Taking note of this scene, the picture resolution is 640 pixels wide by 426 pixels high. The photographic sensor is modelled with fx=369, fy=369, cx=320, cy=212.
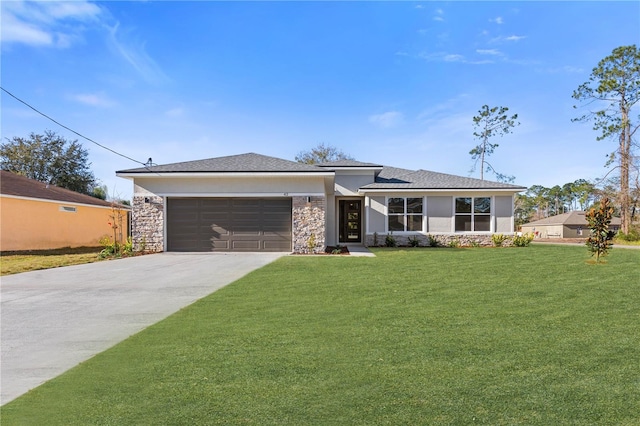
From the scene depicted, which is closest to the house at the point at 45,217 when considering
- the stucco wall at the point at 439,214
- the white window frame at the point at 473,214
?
the stucco wall at the point at 439,214

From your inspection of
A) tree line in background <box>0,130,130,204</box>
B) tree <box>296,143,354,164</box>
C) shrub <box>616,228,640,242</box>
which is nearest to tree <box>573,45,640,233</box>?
shrub <box>616,228,640,242</box>

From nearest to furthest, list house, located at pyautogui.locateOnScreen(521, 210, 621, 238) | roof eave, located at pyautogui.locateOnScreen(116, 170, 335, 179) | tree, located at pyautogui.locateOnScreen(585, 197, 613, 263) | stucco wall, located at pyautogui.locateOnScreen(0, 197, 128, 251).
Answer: tree, located at pyautogui.locateOnScreen(585, 197, 613, 263), roof eave, located at pyautogui.locateOnScreen(116, 170, 335, 179), stucco wall, located at pyautogui.locateOnScreen(0, 197, 128, 251), house, located at pyautogui.locateOnScreen(521, 210, 621, 238)

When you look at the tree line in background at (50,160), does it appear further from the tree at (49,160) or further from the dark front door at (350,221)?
the dark front door at (350,221)

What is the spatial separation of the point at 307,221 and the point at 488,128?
1234 inches

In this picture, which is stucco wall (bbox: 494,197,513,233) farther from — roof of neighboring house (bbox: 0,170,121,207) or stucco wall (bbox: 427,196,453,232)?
roof of neighboring house (bbox: 0,170,121,207)

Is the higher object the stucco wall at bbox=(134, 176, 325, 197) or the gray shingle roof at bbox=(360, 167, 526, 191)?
the gray shingle roof at bbox=(360, 167, 526, 191)

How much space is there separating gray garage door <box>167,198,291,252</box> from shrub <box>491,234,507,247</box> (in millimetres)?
10279

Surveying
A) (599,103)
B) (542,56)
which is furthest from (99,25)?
(599,103)

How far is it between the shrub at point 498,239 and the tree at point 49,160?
123 feet

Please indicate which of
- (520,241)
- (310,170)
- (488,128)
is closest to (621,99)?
(488,128)

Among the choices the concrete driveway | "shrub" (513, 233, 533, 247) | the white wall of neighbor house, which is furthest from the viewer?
"shrub" (513, 233, 533, 247)

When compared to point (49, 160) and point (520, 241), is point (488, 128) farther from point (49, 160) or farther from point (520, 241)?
point (49, 160)

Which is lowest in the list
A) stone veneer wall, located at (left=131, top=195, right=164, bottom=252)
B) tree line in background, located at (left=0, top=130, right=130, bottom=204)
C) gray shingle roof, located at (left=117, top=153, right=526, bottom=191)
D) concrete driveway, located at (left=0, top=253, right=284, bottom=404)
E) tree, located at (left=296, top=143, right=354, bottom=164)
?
concrete driveway, located at (left=0, top=253, right=284, bottom=404)

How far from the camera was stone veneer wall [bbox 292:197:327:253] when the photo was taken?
610 inches
